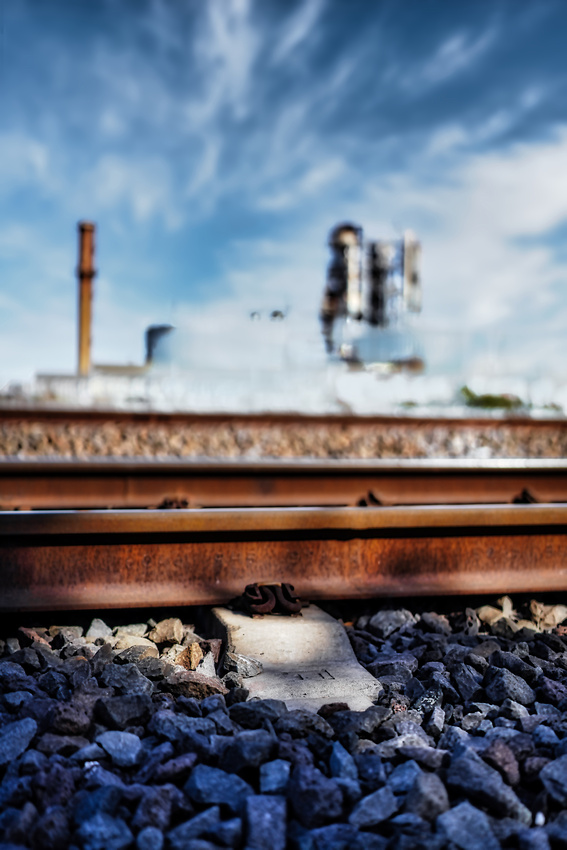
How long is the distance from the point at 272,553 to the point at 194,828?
1610 millimetres

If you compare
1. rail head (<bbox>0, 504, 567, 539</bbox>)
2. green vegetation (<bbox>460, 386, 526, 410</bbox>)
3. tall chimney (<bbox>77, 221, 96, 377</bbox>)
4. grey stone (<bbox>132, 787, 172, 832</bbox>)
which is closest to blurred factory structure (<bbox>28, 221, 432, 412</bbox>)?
tall chimney (<bbox>77, 221, 96, 377</bbox>)

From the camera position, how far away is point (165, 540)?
9.29ft

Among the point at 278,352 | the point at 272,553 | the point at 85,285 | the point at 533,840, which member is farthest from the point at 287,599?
the point at 278,352

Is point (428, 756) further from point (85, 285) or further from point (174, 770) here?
point (85, 285)

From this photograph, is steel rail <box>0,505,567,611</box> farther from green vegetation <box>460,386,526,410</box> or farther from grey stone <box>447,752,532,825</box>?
green vegetation <box>460,386,526,410</box>

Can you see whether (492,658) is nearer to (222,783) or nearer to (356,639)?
(356,639)

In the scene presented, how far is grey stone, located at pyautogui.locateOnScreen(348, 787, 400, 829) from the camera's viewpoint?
139cm

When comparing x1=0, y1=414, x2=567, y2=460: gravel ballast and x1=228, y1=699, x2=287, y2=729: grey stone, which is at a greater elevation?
x1=0, y1=414, x2=567, y2=460: gravel ballast

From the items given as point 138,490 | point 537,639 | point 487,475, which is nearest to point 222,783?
point 537,639

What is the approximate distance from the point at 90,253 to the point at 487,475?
8241 mm

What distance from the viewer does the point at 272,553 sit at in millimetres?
2932

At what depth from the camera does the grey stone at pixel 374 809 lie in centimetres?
139

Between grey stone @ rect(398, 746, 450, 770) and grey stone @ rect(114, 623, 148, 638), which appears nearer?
grey stone @ rect(398, 746, 450, 770)

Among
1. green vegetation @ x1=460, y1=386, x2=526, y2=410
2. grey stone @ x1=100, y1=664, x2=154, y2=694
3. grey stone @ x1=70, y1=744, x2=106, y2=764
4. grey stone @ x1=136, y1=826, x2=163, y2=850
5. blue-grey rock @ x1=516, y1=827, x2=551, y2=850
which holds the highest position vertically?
green vegetation @ x1=460, y1=386, x2=526, y2=410
